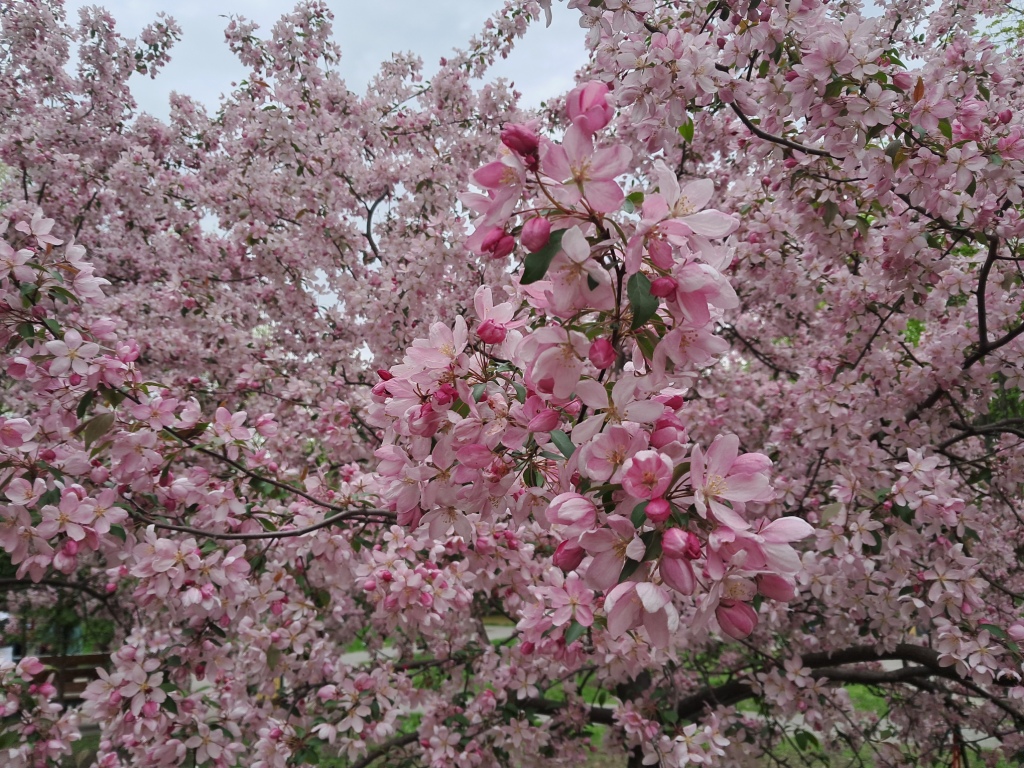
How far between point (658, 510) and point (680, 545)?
0.17ft

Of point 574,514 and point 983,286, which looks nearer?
point 574,514

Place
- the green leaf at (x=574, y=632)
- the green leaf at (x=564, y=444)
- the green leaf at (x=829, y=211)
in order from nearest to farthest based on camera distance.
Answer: the green leaf at (x=564, y=444) < the green leaf at (x=574, y=632) < the green leaf at (x=829, y=211)

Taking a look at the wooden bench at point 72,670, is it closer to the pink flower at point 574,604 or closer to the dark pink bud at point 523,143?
the pink flower at point 574,604

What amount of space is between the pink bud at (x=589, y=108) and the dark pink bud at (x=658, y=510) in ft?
1.76

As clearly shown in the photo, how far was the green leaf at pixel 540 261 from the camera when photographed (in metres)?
0.82

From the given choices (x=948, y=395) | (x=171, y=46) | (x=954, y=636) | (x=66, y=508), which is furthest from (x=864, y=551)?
(x=171, y=46)

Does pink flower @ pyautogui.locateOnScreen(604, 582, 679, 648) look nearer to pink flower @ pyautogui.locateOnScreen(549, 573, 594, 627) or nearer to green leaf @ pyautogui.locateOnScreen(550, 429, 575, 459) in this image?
green leaf @ pyautogui.locateOnScreen(550, 429, 575, 459)

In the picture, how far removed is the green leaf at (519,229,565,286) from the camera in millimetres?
821

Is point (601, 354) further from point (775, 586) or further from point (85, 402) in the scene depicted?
point (85, 402)

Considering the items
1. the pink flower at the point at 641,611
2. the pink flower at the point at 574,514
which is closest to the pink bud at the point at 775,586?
the pink flower at the point at 641,611

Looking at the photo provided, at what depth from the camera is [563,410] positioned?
Answer: 1.07 metres

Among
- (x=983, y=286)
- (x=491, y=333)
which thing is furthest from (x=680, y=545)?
(x=983, y=286)

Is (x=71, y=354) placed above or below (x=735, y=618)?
above

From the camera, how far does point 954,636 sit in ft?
7.30
